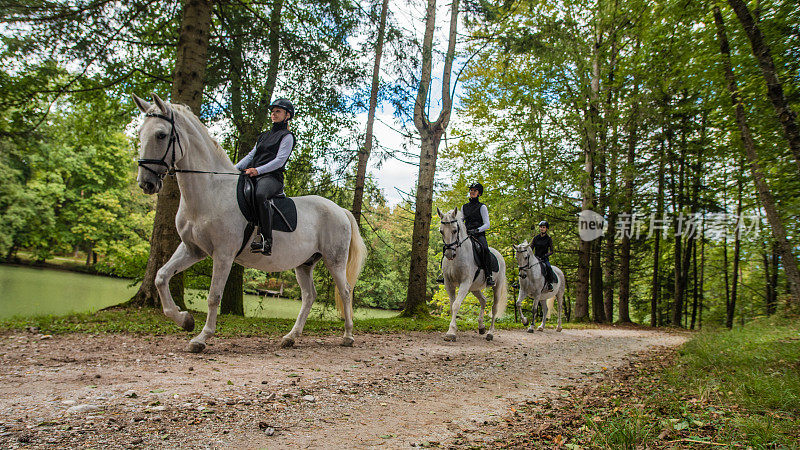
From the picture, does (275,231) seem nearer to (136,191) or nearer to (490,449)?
(490,449)

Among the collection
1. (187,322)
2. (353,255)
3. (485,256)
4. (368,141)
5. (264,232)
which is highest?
(368,141)

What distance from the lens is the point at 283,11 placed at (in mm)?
12242

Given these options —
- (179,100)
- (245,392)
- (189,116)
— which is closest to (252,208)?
(189,116)

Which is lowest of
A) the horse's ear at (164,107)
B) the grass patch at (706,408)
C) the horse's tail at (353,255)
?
the grass patch at (706,408)

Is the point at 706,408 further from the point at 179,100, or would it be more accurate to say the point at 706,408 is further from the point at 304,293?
the point at 179,100

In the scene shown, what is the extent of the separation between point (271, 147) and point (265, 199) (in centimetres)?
81

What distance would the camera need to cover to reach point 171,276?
16.3 feet

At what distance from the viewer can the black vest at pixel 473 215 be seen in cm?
1023

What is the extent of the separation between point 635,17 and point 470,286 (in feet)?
20.2

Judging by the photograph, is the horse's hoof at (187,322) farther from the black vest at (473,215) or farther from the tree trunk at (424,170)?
the tree trunk at (424,170)

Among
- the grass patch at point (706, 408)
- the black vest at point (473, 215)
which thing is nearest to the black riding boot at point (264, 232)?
the grass patch at point (706, 408)

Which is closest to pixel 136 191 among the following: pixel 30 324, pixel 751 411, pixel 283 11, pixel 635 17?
pixel 283 11

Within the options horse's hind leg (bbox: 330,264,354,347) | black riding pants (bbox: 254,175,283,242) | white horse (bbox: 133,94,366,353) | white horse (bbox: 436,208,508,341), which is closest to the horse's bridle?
white horse (bbox: 436,208,508,341)

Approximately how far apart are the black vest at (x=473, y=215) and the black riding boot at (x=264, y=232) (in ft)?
19.2
